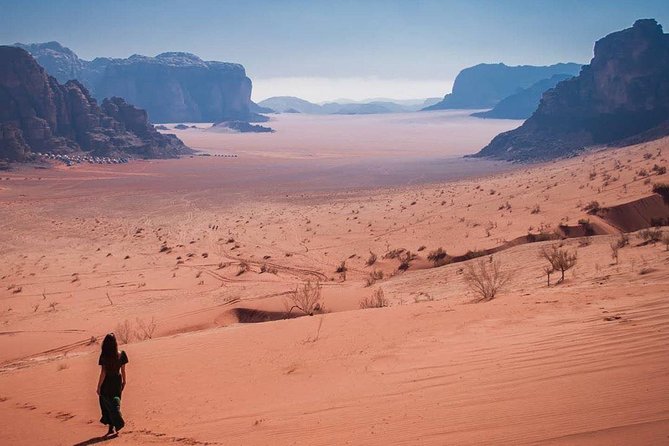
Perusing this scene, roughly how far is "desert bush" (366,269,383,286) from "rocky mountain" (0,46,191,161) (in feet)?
191

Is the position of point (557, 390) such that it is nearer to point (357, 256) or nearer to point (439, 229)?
point (357, 256)

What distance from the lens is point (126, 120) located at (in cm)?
8188

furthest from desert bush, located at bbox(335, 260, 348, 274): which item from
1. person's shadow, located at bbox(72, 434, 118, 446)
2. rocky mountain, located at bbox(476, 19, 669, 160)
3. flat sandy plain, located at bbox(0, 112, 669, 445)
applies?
rocky mountain, located at bbox(476, 19, 669, 160)

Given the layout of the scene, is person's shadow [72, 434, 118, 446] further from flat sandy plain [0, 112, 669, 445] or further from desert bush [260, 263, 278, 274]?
desert bush [260, 263, 278, 274]

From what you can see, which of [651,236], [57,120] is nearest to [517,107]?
[57,120]

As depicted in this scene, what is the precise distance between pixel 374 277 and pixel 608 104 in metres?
62.3

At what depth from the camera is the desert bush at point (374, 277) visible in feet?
51.6

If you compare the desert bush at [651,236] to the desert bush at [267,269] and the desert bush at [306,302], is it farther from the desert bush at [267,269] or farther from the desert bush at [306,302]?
the desert bush at [267,269]

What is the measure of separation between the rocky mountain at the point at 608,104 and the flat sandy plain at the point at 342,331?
31.8m

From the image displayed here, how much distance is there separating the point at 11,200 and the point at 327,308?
3994 cm

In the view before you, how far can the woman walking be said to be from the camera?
18.6 ft

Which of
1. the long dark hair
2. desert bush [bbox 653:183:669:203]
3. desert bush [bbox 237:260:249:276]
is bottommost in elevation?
desert bush [bbox 237:260:249:276]

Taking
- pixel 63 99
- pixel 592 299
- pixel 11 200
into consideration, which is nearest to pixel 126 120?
pixel 63 99

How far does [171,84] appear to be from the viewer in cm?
16962
